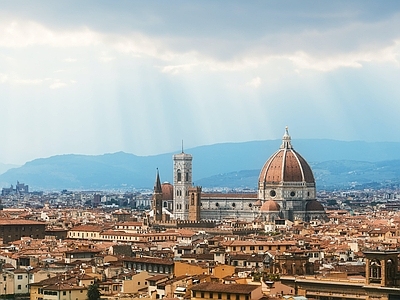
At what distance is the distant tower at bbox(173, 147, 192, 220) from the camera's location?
13225 cm

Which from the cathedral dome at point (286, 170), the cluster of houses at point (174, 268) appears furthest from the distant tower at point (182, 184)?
the cluster of houses at point (174, 268)

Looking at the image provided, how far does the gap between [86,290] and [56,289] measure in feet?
3.76

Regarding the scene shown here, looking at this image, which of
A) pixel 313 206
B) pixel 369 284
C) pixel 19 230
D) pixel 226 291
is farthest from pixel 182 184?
pixel 369 284

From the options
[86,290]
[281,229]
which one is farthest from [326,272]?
[281,229]

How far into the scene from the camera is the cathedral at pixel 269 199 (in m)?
125

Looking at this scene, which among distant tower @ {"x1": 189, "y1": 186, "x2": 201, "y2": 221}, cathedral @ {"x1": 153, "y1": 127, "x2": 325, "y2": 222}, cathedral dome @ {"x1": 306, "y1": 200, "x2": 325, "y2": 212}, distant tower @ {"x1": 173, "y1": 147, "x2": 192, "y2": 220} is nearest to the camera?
distant tower @ {"x1": 189, "y1": 186, "x2": 201, "y2": 221}

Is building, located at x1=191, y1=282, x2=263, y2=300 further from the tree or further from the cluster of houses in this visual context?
the tree

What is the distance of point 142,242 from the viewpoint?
78.4 meters

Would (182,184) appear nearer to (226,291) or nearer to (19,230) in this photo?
(19,230)

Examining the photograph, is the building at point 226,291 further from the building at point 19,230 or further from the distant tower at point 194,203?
the distant tower at point 194,203

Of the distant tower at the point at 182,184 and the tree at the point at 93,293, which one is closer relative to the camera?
the tree at the point at 93,293

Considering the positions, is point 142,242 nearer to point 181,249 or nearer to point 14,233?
point 14,233

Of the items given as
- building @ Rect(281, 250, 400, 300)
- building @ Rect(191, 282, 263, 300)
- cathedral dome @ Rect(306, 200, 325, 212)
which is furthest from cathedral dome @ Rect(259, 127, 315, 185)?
building @ Rect(281, 250, 400, 300)

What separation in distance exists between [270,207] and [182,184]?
16.5 meters
